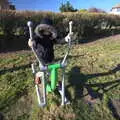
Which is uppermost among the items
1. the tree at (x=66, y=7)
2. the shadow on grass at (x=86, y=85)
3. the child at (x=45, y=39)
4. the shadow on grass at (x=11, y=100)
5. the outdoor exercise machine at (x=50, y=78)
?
the child at (x=45, y=39)

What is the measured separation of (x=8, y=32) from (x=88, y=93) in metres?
5.79

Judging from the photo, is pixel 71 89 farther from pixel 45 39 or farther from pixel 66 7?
pixel 66 7

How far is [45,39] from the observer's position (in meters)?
5.44

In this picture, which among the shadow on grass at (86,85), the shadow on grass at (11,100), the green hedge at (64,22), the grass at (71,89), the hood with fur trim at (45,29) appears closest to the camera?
the hood with fur trim at (45,29)

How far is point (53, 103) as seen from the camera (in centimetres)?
525

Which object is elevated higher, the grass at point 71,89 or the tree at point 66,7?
the grass at point 71,89

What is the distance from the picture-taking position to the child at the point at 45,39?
16.3 ft

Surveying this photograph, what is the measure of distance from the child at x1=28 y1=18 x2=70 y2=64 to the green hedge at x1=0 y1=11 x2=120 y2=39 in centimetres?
495

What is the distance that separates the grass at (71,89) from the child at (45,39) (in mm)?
868

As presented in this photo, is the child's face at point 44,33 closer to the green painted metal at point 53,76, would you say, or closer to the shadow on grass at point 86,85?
the green painted metal at point 53,76

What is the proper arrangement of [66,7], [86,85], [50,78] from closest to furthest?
[50,78], [86,85], [66,7]

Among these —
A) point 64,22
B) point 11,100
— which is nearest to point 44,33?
point 11,100

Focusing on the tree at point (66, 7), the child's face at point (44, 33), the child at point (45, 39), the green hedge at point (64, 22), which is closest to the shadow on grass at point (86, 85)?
the child at point (45, 39)

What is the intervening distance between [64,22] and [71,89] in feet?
23.2
